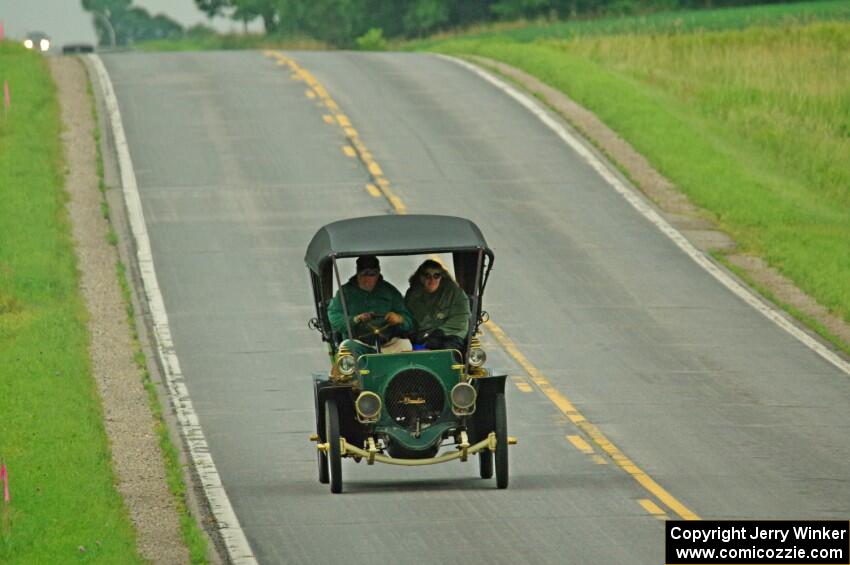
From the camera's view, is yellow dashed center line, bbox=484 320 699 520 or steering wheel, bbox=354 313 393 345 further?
steering wheel, bbox=354 313 393 345

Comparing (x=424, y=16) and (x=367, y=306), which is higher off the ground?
(x=367, y=306)

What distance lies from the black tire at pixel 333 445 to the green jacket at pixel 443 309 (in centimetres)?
119

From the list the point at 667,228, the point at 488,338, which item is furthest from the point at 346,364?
the point at 667,228

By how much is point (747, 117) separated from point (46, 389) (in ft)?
85.4

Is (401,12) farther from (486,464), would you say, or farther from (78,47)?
(486,464)

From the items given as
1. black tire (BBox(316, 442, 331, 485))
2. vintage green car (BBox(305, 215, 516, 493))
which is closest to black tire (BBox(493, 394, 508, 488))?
vintage green car (BBox(305, 215, 516, 493))

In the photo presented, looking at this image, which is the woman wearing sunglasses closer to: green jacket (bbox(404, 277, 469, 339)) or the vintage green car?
green jacket (bbox(404, 277, 469, 339))

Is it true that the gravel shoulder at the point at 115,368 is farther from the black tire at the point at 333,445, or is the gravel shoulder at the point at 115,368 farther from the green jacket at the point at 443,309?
the green jacket at the point at 443,309

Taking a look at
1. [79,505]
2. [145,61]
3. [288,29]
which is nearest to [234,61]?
[145,61]

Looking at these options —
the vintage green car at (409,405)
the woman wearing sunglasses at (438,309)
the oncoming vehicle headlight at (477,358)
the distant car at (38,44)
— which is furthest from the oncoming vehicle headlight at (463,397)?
the distant car at (38,44)

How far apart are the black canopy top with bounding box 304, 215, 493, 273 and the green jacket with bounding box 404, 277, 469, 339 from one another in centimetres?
36

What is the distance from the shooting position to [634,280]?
26.7m

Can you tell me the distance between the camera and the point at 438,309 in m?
15.9

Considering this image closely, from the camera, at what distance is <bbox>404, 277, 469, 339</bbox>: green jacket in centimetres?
1586
